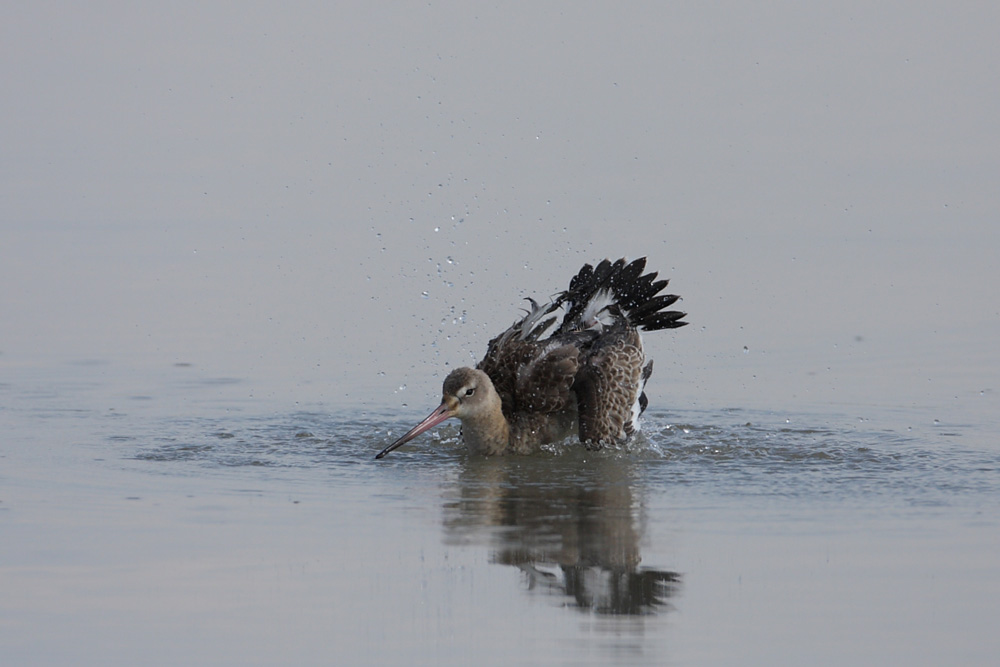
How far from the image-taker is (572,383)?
11.1 meters

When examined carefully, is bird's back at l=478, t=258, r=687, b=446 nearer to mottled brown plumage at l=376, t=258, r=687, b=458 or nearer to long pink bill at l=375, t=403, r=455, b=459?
mottled brown plumage at l=376, t=258, r=687, b=458

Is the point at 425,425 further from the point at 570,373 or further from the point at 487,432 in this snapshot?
the point at 570,373

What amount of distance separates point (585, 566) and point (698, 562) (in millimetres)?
504

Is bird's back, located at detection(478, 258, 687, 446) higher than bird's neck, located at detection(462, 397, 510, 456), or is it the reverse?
bird's back, located at detection(478, 258, 687, 446)

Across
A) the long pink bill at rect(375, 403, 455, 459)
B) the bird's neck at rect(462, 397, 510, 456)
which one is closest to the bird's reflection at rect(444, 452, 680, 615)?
the bird's neck at rect(462, 397, 510, 456)

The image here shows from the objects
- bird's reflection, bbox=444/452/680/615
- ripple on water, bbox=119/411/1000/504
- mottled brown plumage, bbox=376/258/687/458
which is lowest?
bird's reflection, bbox=444/452/680/615

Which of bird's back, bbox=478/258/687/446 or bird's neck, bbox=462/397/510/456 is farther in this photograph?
bird's back, bbox=478/258/687/446

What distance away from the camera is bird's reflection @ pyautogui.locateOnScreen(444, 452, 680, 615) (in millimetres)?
7004

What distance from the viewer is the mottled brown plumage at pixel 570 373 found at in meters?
10.5

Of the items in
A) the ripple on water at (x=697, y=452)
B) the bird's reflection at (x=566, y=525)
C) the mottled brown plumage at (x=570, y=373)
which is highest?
the mottled brown plumage at (x=570, y=373)

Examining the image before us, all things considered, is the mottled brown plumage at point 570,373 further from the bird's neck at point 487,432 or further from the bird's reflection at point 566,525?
the bird's reflection at point 566,525

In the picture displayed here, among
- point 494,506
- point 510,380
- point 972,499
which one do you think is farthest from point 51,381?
point 972,499

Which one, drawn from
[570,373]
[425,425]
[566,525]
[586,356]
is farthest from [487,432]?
[566,525]

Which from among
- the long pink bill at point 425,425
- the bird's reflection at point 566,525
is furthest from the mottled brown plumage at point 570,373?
the bird's reflection at point 566,525
